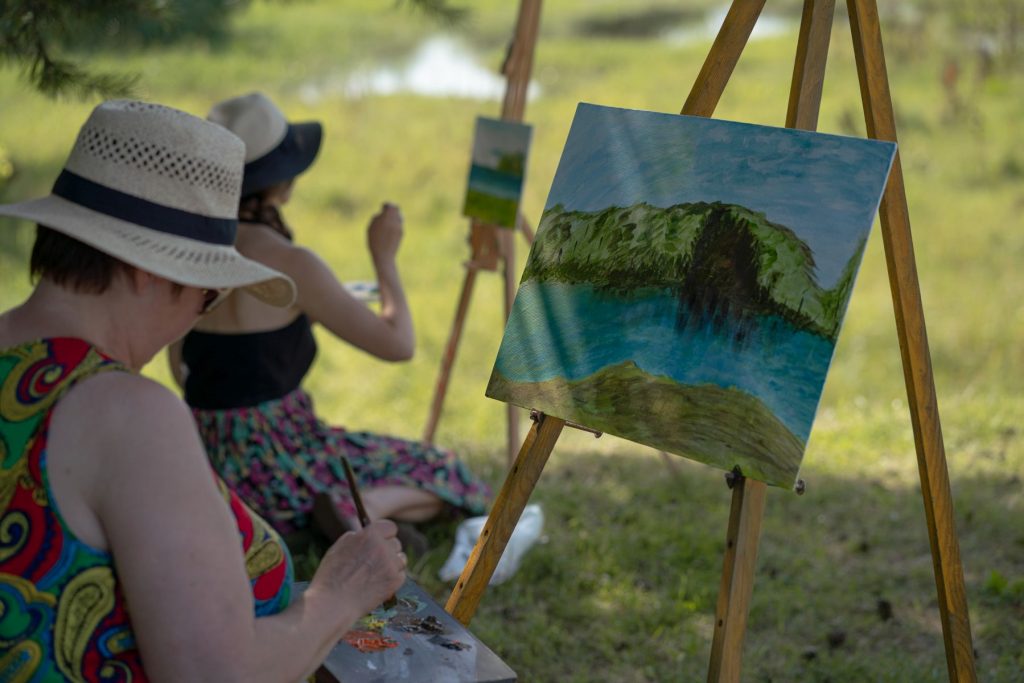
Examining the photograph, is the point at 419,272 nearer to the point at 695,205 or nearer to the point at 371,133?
the point at 371,133

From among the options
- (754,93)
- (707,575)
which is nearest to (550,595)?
(707,575)

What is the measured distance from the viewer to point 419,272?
21.9 ft

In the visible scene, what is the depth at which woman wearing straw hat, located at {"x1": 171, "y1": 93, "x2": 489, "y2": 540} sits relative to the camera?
8.93 feet

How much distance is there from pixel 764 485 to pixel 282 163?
1447 mm

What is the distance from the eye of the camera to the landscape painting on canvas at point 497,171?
127 inches

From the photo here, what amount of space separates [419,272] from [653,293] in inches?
189

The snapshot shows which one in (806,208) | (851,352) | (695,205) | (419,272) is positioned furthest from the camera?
(419,272)

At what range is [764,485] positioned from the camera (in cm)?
194

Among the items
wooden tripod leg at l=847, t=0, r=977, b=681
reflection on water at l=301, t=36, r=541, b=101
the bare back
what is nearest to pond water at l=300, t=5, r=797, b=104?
reflection on water at l=301, t=36, r=541, b=101

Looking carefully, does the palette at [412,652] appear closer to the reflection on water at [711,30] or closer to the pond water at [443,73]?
the pond water at [443,73]

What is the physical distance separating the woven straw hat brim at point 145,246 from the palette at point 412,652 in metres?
0.56

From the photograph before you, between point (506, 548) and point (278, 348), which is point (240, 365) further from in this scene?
point (506, 548)

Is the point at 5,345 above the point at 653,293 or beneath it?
beneath

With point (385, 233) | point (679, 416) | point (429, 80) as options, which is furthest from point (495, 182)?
point (429, 80)
